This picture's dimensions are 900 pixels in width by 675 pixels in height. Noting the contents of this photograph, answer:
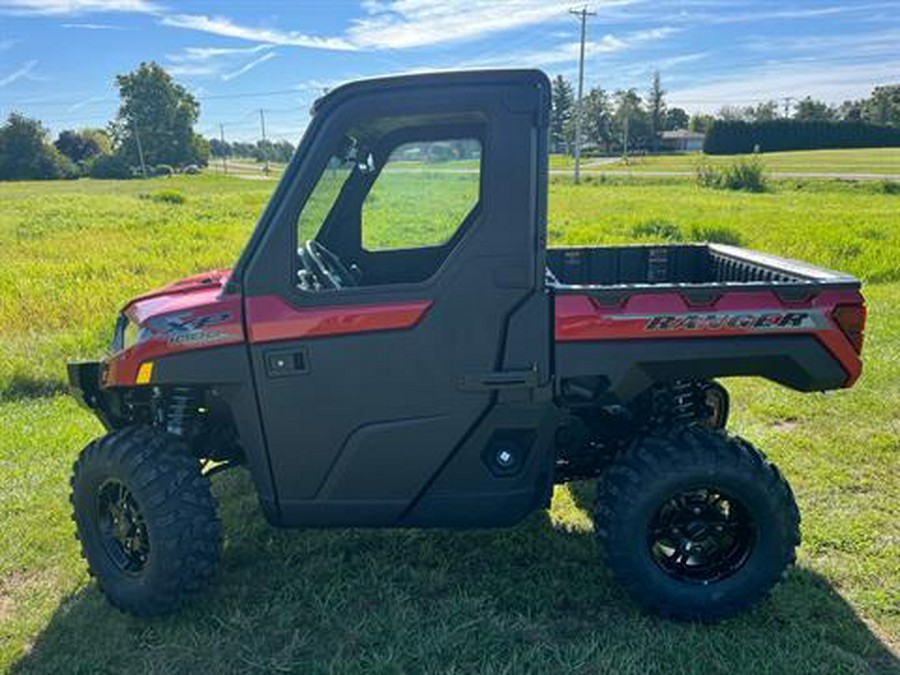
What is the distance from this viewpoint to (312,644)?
293cm

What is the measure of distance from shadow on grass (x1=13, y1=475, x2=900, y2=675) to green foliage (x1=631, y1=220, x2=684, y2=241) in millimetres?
10639

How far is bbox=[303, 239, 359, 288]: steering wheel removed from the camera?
3.05 metres

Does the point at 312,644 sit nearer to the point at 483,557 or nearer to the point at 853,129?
the point at 483,557

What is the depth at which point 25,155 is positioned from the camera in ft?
249

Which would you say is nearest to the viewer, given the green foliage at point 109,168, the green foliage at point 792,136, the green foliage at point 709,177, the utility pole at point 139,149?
the green foliage at point 709,177

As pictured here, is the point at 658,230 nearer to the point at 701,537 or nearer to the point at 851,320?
the point at 851,320

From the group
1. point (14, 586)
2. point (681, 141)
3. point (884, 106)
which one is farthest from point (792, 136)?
point (14, 586)

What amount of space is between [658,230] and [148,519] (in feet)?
→ 40.8

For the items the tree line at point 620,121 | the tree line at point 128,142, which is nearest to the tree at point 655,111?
the tree line at point 620,121

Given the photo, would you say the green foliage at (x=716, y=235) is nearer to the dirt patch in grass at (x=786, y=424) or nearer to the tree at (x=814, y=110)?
the dirt patch in grass at (x=786, y=424)

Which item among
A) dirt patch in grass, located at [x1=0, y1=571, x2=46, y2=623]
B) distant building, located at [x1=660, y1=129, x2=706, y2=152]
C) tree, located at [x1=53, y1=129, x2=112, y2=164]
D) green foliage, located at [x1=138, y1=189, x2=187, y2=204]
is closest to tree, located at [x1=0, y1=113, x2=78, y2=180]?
tree, located at [x1=53, y1=129, x2=112, y2=164]

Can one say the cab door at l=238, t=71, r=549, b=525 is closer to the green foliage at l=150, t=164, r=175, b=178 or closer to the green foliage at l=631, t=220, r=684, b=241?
the green foliage at l=631, t=220, r=684, b=241

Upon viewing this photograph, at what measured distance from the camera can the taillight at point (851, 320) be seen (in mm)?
2842

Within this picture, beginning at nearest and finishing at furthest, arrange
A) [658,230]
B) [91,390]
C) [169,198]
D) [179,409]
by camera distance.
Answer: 1. [179,409]
2. [91,390]
3. [658,230]
4. [169,198]
